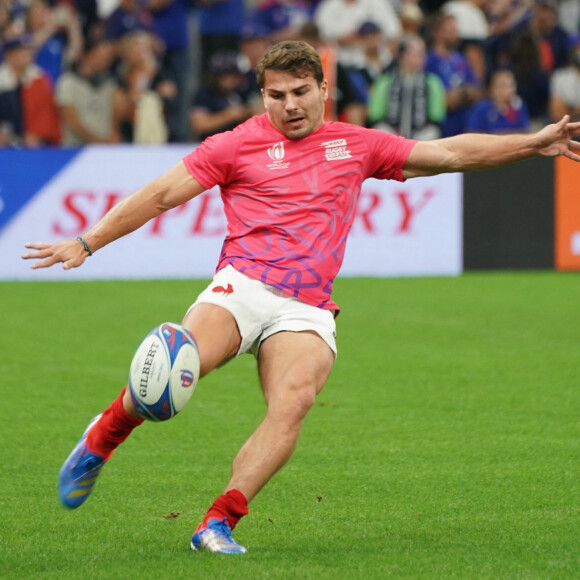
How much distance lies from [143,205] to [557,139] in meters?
1.83

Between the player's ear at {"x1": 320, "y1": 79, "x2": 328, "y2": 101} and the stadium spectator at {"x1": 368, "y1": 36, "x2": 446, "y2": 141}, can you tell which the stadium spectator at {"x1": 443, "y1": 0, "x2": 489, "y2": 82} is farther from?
the player's ear at {"x1": 320, "y1": 79, "x2": 328, "y2": 101}

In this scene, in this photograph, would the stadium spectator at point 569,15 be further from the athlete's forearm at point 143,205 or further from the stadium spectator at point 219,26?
the athlete's forearm at point 143,205

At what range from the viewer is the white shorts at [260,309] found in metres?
5.17

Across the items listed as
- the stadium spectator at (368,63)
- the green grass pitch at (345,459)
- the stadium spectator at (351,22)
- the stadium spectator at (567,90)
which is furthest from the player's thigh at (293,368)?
the stadium spectator at (567,90)

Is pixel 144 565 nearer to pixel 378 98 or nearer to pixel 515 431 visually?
pixel 515 431

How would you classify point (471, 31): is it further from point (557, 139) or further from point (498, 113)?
point (557, 139)

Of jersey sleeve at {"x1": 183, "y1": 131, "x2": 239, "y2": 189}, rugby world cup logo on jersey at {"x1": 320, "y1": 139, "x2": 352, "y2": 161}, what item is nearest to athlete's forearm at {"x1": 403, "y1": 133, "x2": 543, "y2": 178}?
rugby world cup logo on jersey at {"x1": 320, "y1": 139, "x2": 352, "y2": 161}

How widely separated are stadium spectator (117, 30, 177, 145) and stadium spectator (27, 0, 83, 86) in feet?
2.64

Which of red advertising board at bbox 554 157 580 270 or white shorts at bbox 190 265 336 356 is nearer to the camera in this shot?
white shorts at bbox 190 265 336 356

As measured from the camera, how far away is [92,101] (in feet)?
51.6

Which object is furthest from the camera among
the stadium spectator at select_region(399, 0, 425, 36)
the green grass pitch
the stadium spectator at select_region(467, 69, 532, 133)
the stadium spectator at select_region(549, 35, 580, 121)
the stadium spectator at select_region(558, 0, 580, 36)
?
the stadium spectator at select_region(558, 0, 580, 36)

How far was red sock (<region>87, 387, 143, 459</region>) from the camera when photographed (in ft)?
16.8

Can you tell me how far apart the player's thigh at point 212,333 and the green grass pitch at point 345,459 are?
0.77 m

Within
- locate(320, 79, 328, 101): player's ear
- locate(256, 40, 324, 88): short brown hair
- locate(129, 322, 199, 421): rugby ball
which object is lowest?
locate(129, 322, 199, 421): rugby ball
